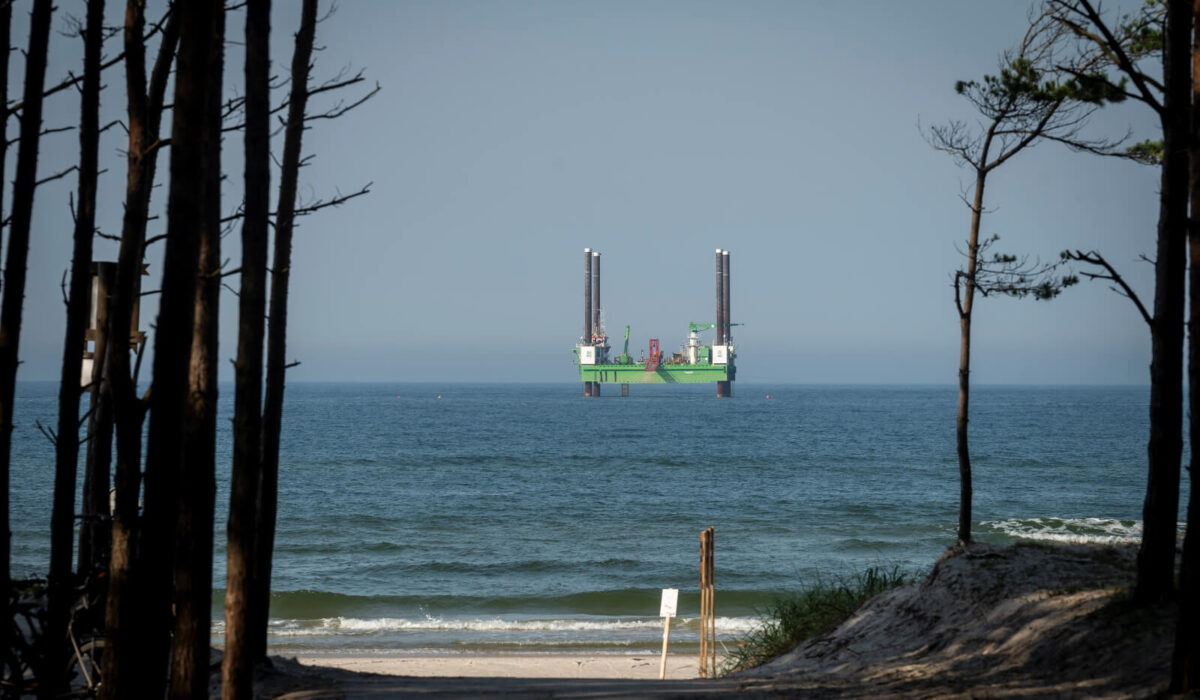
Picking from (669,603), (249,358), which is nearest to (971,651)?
(669,603)

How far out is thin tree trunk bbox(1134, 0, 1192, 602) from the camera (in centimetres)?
605

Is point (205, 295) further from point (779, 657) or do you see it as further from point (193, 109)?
point (779, 657)

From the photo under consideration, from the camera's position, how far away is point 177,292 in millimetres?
4738

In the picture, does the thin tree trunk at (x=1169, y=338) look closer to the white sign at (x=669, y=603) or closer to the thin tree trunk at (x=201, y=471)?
the thin tree trunk at (x=201, y=471)

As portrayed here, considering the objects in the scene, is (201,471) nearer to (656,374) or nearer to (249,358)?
(249,358)

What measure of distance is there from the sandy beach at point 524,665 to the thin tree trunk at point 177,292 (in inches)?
294

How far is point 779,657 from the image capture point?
30.2ft

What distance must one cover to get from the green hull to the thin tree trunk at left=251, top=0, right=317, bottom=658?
446 ft

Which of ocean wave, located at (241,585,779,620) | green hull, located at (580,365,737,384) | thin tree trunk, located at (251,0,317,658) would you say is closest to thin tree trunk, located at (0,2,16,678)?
thin tree trunk, located at (251,0,317,658)

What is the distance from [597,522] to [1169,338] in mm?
23228

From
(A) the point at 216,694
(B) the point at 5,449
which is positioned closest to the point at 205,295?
(B) the point at 5,449

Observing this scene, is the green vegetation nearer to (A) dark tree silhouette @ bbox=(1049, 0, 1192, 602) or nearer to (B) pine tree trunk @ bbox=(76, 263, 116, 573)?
(A) dark tree silhouette @ bbox=(1049, 0, 1192, 602)

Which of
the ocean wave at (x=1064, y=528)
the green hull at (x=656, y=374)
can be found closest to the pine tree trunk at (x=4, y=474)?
the ocean wave at (x=1064, y=528)

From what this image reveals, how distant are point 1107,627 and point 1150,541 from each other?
0.56 metres
